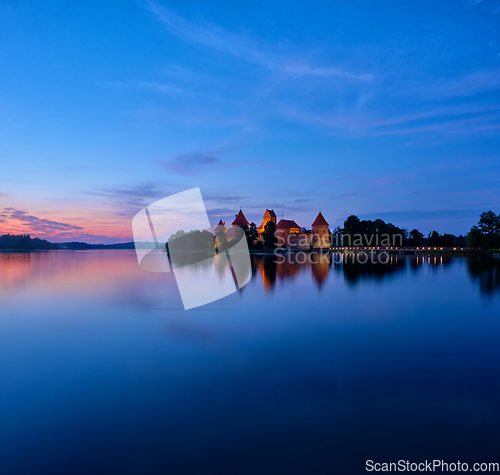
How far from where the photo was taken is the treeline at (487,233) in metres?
54.3

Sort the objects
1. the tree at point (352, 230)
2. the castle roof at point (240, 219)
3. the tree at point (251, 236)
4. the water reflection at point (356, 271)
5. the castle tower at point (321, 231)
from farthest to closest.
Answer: the castle roof at point (240, 219), the castle tower at point (321, 231), the tree at point (352, 230), the tree at point (251, 236), the water reflection at point (356, 271)

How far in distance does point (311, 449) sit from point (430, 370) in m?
3.21

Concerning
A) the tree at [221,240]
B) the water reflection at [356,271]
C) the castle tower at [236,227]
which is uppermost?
the castle tower at [236,227]

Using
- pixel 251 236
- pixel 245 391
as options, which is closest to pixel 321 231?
pixel 251 236

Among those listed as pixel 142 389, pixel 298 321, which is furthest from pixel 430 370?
pixel 142 389

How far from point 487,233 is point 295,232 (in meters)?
55.5

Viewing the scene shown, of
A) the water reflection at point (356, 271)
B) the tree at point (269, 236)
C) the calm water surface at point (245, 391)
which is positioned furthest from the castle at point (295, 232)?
the calm water surface at point (245, 391)

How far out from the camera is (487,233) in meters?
55.8

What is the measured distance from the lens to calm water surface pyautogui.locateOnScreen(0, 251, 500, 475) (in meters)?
3.07

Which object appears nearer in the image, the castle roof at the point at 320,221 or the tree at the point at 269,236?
the tree at the point at 269,236

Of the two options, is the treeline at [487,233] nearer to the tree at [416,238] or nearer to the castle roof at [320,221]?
the tree at [416,238]

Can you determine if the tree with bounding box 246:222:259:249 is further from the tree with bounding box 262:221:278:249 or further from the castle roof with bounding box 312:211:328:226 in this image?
the castle roof with bounding box 312:211:328:226

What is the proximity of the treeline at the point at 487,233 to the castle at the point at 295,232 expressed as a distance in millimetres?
38401

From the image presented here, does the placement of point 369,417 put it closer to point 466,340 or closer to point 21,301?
point 466,340
